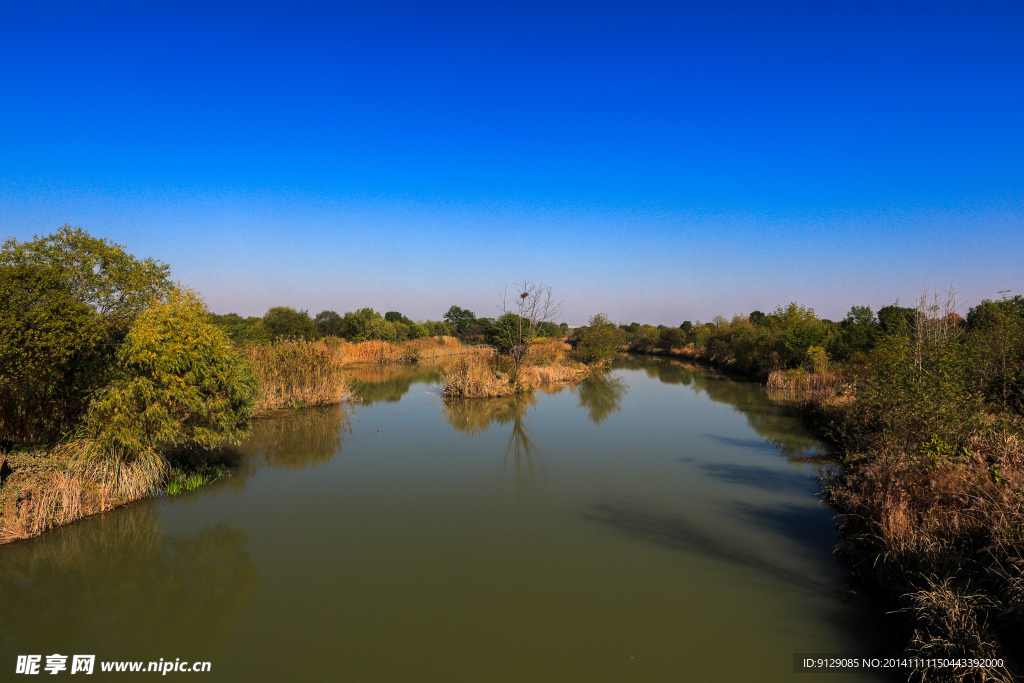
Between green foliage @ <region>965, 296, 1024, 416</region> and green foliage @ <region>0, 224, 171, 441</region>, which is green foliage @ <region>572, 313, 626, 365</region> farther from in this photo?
green foliage @ <region>0, 224, 171, 441</region>

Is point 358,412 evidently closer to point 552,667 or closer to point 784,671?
point 552,667

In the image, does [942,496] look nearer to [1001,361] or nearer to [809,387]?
[1001,361]

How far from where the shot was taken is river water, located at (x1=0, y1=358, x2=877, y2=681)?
15.6ft

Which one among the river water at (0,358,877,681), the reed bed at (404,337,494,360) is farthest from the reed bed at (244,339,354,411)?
the reed bed at (404,337,494,360)

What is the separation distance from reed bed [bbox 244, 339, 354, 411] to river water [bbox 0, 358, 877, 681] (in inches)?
210

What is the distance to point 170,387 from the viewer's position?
26.7 ft

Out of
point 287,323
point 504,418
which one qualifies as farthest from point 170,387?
point 287,323

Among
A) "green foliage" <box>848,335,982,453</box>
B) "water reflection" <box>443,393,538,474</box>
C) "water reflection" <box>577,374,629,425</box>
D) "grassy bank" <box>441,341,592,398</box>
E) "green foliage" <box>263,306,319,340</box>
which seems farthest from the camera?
"green foliage" <box>263,306,319,340</box>

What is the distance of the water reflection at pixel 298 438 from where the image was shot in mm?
11555

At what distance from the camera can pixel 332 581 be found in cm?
606

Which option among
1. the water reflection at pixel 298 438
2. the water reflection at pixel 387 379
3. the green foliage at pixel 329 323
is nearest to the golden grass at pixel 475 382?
the water reflection at pixel 387 379

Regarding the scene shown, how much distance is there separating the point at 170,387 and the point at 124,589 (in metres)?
3.38

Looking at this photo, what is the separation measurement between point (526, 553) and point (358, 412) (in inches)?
483

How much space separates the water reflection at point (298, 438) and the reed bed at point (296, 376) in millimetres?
663
